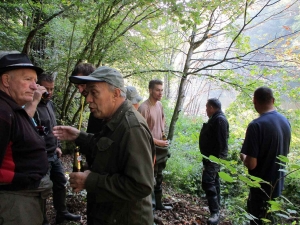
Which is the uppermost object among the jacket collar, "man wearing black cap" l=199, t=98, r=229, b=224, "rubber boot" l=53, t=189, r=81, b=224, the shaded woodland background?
the shaded woodland background

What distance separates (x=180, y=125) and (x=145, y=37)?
6.48m

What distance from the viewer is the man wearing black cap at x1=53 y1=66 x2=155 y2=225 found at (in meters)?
1.63

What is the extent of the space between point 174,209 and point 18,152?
12.5ft

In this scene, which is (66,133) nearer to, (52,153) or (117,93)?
(117,93)

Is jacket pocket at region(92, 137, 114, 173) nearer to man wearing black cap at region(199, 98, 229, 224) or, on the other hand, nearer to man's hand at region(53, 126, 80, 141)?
man's hand at region(53, 126, 80, 141)

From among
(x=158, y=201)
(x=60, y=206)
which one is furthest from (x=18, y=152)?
(x=158, y=201)

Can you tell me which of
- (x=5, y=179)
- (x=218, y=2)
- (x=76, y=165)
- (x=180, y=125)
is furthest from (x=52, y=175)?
(x=180, y=125)

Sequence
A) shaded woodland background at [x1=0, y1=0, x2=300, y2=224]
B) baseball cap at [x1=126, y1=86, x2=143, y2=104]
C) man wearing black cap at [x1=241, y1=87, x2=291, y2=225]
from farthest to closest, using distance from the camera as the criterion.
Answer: shaded woodland background at [x1=0, y1=0, x2=300, y2=224] → baseball cap at [x1=126, y1=86, x2=143, y2=104] → man wearing black cap at [x1=241, y1=87, x2=291, y2=225]

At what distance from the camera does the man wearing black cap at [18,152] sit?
69.2 inches

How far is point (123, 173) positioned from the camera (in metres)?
1.69

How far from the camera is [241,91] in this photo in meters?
5.79

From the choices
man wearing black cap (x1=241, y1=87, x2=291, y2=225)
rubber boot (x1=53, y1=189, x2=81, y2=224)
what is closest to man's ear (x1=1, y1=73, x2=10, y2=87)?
rubber boot (x1=53, y1=189, x2=81, y2=224)

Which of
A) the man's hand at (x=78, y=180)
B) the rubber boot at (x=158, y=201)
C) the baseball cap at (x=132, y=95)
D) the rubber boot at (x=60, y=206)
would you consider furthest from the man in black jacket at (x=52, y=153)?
the man's hand at (x=78, y=180)

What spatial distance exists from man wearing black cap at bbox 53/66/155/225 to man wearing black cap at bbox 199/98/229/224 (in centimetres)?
276
